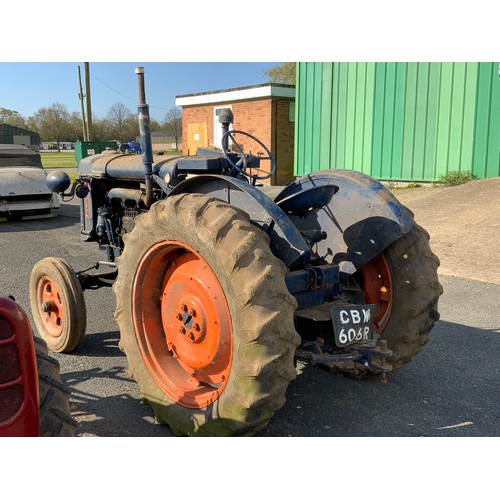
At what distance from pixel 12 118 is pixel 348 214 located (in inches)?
1925

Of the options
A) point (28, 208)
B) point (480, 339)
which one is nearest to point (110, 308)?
point (480, 339)

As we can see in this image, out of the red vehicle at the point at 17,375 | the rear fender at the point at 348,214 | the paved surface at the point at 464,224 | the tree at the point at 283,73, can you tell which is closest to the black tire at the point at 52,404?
the red vehicle at the point at 17,375

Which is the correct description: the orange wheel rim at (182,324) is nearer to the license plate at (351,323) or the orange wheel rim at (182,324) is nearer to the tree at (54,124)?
the license plate at (351,323)

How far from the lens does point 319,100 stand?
15695 millimetres

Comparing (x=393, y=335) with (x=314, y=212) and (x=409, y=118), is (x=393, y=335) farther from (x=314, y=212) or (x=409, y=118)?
(x=409, y=118)

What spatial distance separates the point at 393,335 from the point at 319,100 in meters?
13.2

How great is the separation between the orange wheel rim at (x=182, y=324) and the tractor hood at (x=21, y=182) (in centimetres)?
990

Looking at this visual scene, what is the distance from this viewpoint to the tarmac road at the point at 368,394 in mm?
3270

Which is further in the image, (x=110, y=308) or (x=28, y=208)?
(x=28, y=208)

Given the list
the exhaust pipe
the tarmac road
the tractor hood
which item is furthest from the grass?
the tarmac road

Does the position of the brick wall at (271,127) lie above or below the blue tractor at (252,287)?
above

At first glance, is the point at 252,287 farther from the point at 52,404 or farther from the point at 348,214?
the point at 348,214

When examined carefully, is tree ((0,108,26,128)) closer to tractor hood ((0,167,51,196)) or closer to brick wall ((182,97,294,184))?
brick wall ((182,97,294,184))

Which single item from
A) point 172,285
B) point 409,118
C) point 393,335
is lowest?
point 393,335
